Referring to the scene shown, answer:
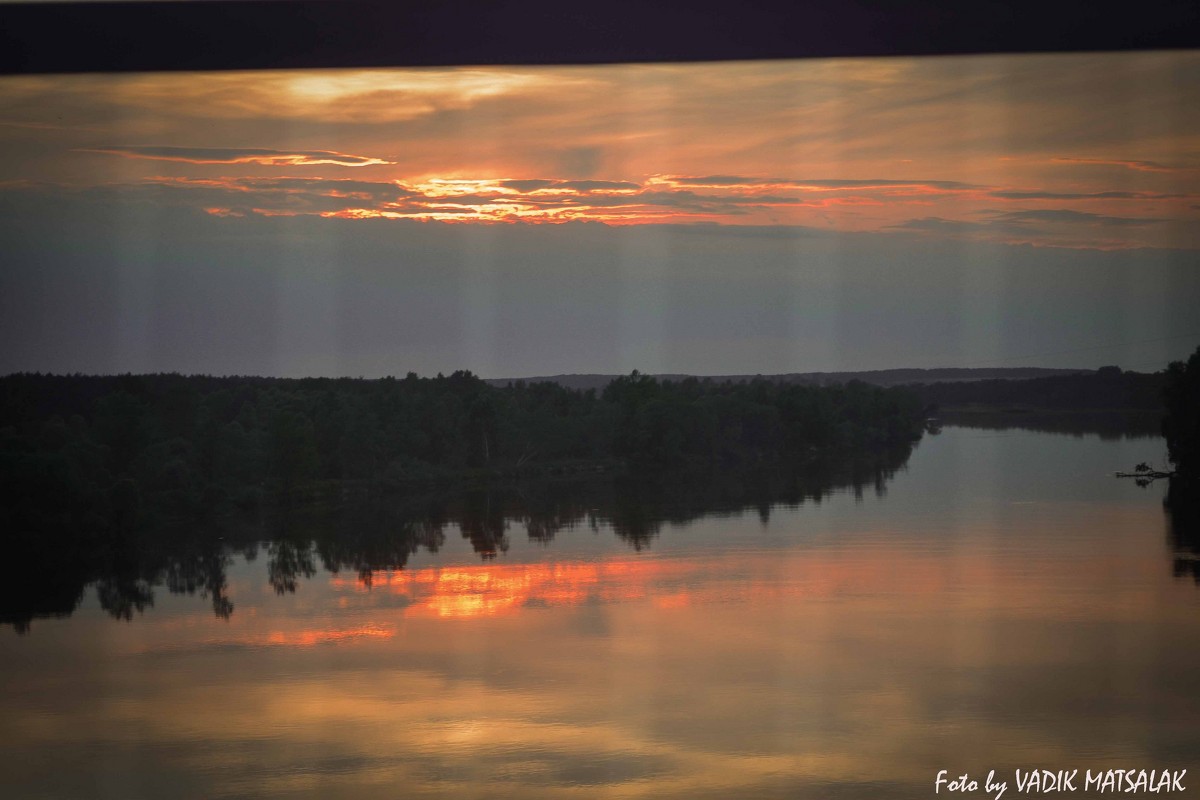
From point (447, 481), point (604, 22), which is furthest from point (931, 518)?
point (604, 22)

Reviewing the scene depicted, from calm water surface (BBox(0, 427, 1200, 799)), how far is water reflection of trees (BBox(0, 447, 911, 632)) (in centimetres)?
20

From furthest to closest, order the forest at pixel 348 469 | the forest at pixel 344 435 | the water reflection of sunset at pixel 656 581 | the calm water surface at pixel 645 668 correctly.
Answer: the forest at pixel 344 435 → the forest at pixel 348 469 → the water reflection of sunset at pixel 656 581 → the calm water surface at pixel 645 668

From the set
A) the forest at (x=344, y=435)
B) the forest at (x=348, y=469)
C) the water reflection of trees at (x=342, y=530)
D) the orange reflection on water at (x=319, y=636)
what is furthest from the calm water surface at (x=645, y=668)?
the forest at (x=344, y=435)

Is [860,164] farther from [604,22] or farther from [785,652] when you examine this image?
[604,22]

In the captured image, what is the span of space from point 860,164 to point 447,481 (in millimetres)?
6620

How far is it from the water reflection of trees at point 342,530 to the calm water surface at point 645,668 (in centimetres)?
20

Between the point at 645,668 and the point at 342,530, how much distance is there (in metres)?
6.05

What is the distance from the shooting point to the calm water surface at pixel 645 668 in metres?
4.69

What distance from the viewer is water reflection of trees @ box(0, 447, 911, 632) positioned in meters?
9.66

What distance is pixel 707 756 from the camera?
15.6 feet

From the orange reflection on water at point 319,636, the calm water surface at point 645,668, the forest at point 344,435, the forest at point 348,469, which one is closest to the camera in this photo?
the calm water surface at point 645,668

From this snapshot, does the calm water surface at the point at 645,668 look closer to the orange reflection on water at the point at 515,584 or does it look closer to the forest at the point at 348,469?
the orange reflection on water at the point at 515,584

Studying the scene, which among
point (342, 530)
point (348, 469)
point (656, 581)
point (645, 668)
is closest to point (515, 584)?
point (656, 581)

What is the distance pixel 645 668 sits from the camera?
672 cm
